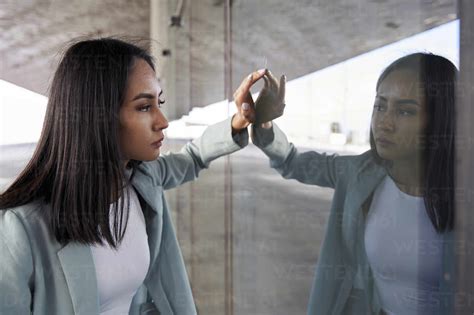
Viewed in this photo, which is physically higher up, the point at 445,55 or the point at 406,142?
the point at 445,55

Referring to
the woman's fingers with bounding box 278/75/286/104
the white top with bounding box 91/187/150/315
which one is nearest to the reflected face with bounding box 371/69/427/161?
the woman's fingers with bounding box 278/75/286/104

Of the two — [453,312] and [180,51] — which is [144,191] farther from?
[453,312]

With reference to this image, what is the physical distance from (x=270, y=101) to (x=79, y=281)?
2.15ft

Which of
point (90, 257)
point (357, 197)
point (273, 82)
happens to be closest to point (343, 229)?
point (357, 197)

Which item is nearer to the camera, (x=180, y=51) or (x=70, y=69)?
(x=70, y=69)

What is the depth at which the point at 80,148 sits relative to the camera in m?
1.11

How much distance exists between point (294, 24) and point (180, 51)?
32 cm

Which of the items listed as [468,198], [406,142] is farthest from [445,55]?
[468,198]

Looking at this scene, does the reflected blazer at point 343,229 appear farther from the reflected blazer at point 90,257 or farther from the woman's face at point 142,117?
the woman's face at point 142,117

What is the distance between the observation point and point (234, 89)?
1.28 metres

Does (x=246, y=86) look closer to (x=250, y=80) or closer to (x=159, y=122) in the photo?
(x=250, y=80)

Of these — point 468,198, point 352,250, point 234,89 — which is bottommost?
point 352,250

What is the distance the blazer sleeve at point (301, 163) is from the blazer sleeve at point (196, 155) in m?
0.09

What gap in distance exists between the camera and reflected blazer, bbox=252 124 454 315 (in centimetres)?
127
